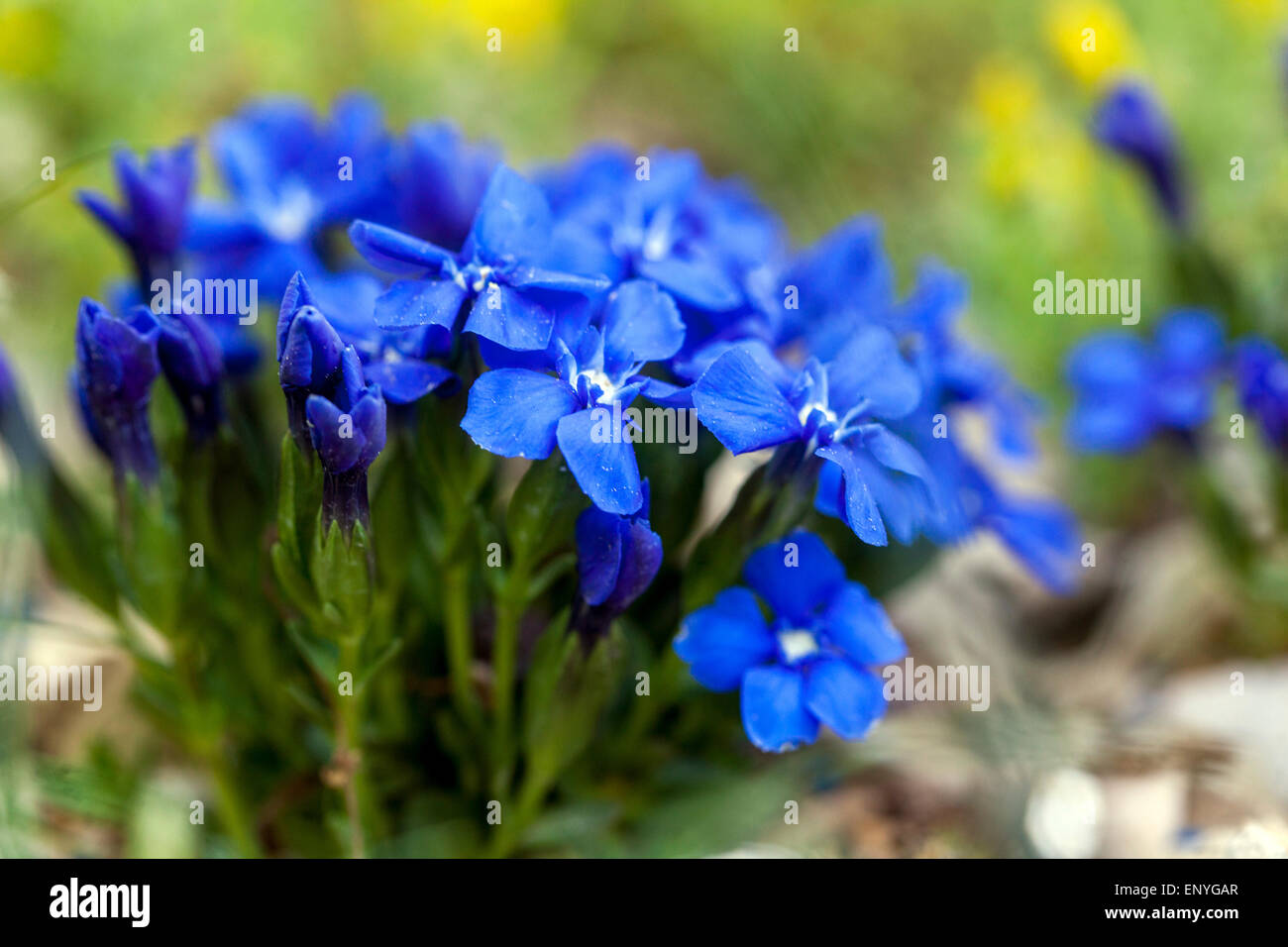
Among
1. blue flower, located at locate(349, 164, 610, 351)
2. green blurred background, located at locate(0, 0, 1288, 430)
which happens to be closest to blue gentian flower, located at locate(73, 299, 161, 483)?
blue flower, located at locate(349, 164, 610, 351)

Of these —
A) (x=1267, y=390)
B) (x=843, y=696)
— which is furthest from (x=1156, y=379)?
(x=843, y=696)

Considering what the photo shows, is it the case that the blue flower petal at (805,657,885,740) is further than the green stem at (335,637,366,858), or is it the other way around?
the green stem at (335,637,366,858)

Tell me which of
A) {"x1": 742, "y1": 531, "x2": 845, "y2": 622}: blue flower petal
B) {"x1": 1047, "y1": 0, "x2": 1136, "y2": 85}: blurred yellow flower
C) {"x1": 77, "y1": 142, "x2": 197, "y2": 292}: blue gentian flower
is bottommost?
{"x1": 742, "y1": 531, "x2": 845, "y2": 622}: blue flower petal

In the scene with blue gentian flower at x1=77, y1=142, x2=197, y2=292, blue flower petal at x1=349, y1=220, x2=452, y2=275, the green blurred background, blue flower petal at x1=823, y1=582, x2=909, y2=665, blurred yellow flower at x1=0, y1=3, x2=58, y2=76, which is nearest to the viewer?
blue flower petal at x1=349, y1=220, x2=452, y2=275

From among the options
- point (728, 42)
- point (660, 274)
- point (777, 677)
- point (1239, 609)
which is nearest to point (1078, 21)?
point (728, 42)

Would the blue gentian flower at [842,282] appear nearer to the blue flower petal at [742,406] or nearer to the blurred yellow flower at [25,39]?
the blue flower petal at [742,406]

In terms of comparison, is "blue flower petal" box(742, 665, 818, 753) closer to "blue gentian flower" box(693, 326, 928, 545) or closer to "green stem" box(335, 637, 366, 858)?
"blue gentian flower" box(693, 326, 928, 545)

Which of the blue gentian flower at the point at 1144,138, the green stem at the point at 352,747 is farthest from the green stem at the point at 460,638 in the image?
the blue gentian flower at the point at 1144,138
